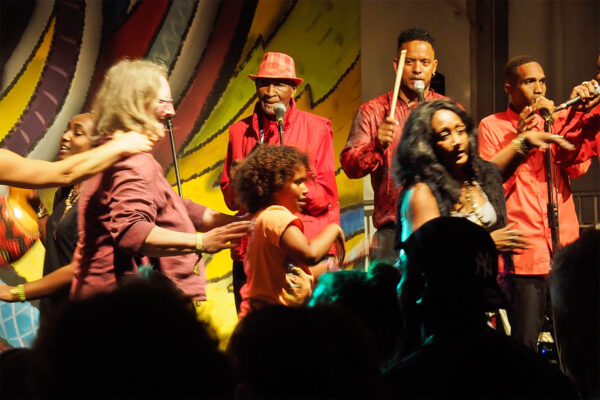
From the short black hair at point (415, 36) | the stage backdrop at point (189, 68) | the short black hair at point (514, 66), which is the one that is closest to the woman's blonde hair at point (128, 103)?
the short black hair at point (415, 36)

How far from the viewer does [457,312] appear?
1.86 m

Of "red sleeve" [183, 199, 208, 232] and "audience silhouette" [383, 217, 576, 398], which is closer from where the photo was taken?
"audience silhouette" [383, 217, 576, 398]

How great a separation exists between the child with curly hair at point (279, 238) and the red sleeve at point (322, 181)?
31.4 inches

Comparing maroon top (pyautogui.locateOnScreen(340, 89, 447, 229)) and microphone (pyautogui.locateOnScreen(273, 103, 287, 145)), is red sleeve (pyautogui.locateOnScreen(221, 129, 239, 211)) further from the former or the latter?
maroon top (pyautogui.locateOnScreen(340, 89, 447, 229))

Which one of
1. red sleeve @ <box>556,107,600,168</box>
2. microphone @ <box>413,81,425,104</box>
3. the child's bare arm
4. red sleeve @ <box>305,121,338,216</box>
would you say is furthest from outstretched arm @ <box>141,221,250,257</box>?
red sleeve @ <box>556,107,600,168</box>

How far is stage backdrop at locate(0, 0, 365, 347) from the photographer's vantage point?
514 cm

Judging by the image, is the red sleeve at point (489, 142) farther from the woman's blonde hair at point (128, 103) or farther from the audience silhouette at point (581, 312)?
the audience silhouette at point (581, 312)

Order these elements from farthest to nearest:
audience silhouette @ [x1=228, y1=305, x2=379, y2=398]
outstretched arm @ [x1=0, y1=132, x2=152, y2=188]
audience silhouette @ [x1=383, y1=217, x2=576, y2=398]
A: outstretched arm @ [x1=0, y1=132, x2=152, y2=188], audience silhouette @ [x1=383, y1=217, x2=576, y2=398], audience silhouette @ [x1=228, y1=305, x2=379, y2=398]

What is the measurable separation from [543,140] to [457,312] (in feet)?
6.45

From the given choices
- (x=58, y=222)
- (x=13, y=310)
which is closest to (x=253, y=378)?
(x=58, y=222)

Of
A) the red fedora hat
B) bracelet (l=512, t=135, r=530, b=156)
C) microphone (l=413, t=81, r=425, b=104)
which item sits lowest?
bracelet (l=512, t=135, r=530, b=156)

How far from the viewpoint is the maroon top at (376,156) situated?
4.03 metres

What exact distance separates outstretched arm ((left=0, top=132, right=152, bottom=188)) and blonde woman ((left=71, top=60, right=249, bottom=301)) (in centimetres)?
13

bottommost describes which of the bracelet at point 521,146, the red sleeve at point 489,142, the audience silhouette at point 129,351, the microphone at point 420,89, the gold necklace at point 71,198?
the audience silhouette at point 129,351
